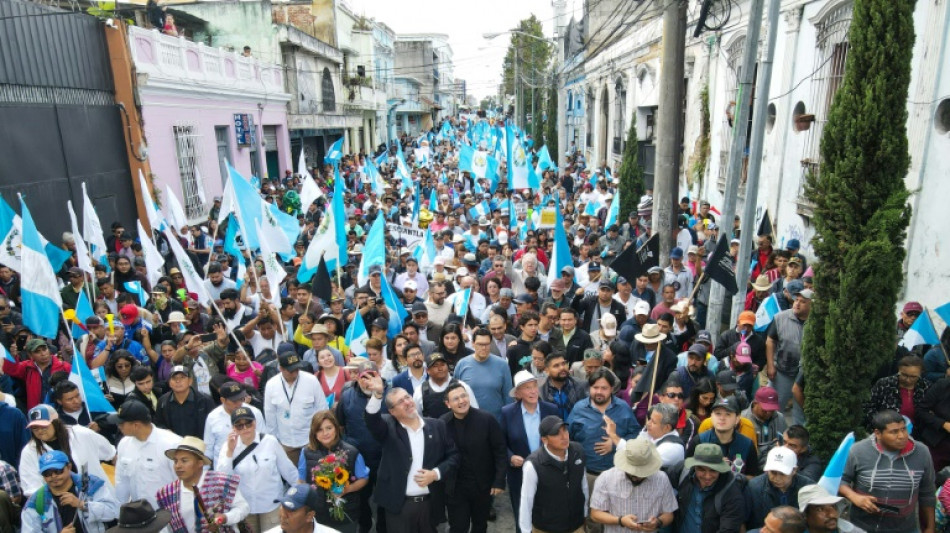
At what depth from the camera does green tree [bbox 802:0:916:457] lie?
5.00 meters

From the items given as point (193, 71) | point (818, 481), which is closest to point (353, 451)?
point (818, 481)

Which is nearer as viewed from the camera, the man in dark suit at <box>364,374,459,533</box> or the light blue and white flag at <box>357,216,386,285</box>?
the man in dark suit at <box>364,374,459,533</box>

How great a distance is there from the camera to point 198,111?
17.6 metres

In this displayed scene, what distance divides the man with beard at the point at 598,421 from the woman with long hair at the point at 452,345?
1505 mm

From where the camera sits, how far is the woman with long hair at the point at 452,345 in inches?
242

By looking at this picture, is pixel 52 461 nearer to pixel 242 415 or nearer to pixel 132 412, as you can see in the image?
pixel 132 412

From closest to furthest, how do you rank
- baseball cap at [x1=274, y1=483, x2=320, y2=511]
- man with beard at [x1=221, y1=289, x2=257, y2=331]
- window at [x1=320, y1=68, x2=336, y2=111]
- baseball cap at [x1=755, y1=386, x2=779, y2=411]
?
1. baseball cap at [x1=274, y1=483, x2=320, y2=511]
2. baseball cap at [x1=755, y1=386, x2=779, y2=411]
3. man with beard at [x1=221, y1=289, x2=257, y2=331]
4. window at [x1=320, y1=68, x2=336, y2=111]

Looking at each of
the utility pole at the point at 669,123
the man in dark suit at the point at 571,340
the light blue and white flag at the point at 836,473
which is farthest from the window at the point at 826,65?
the light blue and white flag at the point at 836,473

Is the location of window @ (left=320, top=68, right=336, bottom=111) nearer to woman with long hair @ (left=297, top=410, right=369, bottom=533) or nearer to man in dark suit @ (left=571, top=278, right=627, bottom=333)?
man in dark suit @ (left=571, top=278, right=627, bottom=333)

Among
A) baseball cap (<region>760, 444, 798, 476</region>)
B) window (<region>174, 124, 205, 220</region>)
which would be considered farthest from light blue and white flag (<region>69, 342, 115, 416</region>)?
window (<region>174, 124, 205, 220</region>)

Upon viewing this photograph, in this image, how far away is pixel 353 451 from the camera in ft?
15.1

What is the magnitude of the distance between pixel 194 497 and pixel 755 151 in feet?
19.9

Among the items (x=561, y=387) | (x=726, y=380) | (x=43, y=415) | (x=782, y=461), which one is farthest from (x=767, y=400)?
(x=43, y=415)

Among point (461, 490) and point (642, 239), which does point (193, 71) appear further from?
point (461, 490)
